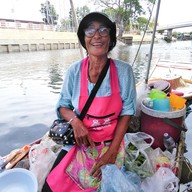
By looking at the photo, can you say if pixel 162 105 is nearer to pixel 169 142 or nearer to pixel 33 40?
pixel 169 142

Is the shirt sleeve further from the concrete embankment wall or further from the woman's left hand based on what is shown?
the concrete embankment wall

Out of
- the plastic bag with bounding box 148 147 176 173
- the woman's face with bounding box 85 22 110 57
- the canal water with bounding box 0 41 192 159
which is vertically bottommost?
the canal water with bounding box 0 41 192 159

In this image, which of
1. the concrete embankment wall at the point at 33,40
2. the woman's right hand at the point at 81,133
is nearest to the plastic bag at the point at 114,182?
the woman's right hand at the point at 81,133

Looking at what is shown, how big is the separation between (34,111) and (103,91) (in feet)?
14.5

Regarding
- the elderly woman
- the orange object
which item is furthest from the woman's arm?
the orange object

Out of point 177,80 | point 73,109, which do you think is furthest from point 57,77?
point 73,109

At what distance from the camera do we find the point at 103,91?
1.53 meters

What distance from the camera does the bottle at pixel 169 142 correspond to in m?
2.15

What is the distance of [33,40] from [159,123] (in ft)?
78.0

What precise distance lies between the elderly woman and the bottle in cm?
78

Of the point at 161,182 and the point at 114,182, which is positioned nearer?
the point at 114,182

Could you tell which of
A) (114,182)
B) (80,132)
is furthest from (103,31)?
(114,182)

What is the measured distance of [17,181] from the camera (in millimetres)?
1334

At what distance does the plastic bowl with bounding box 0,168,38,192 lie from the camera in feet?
4.15
